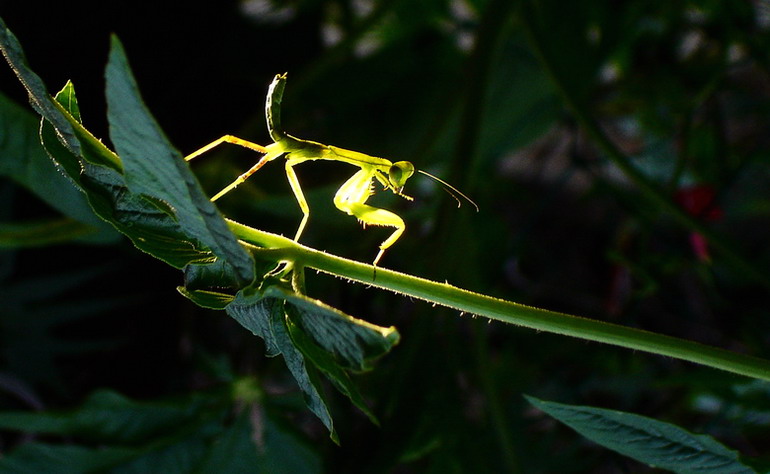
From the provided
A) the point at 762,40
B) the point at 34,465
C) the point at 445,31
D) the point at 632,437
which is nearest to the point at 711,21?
the point at 762,40

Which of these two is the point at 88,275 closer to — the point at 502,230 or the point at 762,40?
the point at 502,230

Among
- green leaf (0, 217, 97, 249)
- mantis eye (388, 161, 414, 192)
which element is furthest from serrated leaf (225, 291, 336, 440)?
green leaf (0, 217, 97, 249)

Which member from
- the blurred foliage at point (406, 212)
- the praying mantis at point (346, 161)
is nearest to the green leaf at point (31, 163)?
the blurred foliage at point (406, 212)

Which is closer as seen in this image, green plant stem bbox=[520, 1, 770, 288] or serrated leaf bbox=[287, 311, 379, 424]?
serrated leaf bbox=[287, 311, 379, 424]

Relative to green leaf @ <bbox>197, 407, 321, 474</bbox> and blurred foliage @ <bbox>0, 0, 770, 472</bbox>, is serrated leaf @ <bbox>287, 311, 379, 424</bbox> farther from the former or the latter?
green leaf @ <bbox>197, 407, 321, 474</bbox>

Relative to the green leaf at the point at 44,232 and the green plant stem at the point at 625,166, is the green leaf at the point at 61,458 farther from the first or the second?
the green plant stem at the point at 625,166
